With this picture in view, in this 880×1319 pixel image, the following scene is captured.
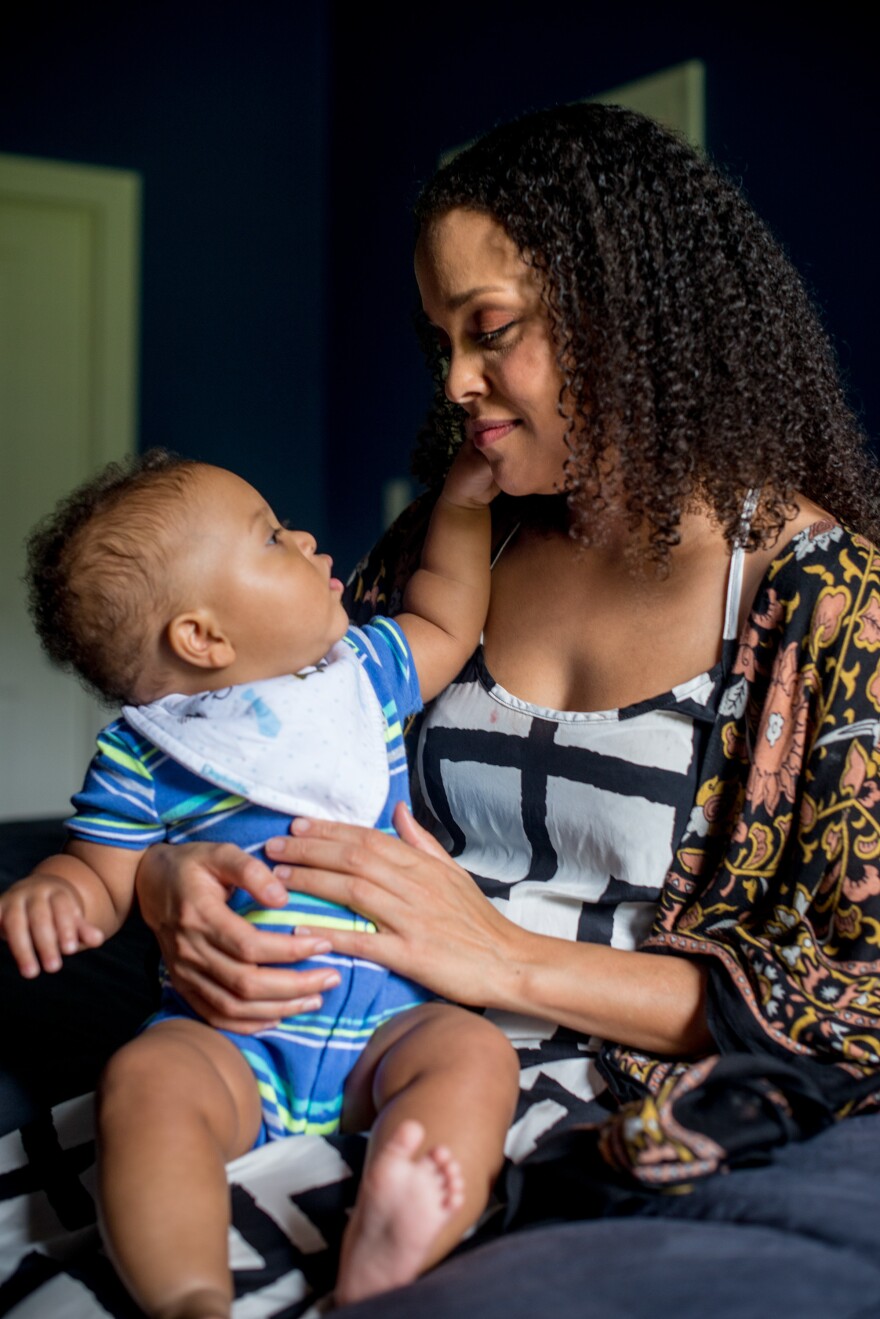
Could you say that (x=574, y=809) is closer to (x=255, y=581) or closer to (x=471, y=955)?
(x=471, y=955)

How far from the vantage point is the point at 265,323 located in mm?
5051

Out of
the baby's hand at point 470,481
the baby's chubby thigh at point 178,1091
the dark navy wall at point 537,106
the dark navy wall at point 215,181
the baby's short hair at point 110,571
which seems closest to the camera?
the baby's chubby thigh at point 178,1091

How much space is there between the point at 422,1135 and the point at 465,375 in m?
0.84

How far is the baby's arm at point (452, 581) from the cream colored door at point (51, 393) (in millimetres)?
3407

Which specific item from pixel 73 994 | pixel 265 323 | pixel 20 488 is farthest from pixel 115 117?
pixel 73 994

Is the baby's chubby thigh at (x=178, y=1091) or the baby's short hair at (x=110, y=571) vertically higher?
the baby's short hair at (x=110, y=571)

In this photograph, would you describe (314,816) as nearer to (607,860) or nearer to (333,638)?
(333,638)

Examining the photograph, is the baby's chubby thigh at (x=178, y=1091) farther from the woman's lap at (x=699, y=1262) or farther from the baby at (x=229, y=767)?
the woman's lap at (x=699, y=1262)

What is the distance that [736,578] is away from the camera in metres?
1.41

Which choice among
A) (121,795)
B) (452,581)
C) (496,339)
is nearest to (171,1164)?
(121,795)

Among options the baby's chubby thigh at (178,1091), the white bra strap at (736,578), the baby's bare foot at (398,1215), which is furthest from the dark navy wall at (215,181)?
the baby's bare foot at (398,1215)

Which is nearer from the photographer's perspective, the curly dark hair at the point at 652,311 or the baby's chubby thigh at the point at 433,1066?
the baby's chubby thigh at the point at 433,1066

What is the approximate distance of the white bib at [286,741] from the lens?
50.9 inches

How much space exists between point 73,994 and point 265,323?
12.3ft
